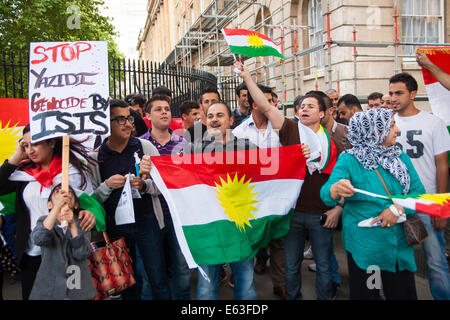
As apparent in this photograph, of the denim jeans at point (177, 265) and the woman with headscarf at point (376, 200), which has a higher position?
the woman with headscarf at point (376, 200)

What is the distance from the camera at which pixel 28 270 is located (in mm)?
2660

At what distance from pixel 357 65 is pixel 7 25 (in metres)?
11.6

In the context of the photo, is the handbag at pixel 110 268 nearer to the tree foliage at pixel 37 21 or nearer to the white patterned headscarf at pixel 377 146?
the white patterned headscarf at pixel 377 146

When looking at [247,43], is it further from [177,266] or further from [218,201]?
[177,266]

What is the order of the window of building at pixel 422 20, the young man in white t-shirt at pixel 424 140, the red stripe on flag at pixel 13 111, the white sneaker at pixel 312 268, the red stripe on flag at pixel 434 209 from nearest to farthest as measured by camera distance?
the red stripe on flag at pixel 434 209
the young man in white t-shirt at pixel 424 140
the white sneaker at pixel 312 268
the red stripe on flag at pixel 13 111
the window of building at pixel 422 20

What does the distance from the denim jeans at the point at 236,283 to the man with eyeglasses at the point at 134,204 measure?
18.9 inches

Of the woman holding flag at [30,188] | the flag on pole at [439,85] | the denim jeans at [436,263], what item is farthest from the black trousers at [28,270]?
the flag on pole at [439,85]

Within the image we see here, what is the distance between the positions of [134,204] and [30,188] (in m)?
0.88

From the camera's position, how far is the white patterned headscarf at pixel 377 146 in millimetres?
2613

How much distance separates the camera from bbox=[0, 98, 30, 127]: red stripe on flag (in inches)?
186

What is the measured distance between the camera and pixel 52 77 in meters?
2.87

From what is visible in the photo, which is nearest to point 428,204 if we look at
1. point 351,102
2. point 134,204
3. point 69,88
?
point 134,204
